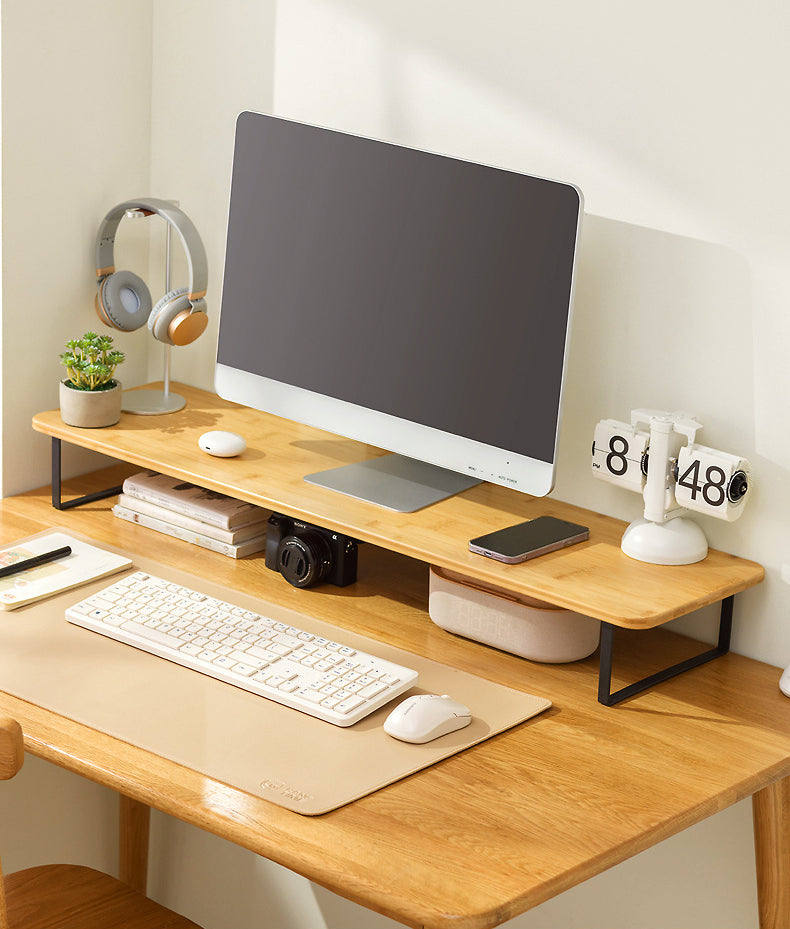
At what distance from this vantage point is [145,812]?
7.67ft

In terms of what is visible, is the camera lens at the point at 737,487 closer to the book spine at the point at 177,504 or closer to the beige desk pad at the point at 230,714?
the beige desk pad at the point at 230,714

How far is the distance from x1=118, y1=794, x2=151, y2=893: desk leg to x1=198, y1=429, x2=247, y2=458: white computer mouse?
2.29 ft

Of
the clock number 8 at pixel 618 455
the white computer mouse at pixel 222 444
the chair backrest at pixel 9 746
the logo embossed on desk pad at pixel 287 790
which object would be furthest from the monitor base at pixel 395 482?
the chair backrest at pixel 9 746

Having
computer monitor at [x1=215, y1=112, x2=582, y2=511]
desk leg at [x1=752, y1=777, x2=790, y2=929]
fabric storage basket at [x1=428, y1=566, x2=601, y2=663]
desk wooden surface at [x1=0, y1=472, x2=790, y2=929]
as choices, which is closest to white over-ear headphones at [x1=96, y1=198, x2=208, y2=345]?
computer monitor at [x1=215, y1=112, x2=582, y2=511]

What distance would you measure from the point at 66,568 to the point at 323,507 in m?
0.36

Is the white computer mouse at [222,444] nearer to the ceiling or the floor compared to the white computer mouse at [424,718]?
nearer to the ceiling

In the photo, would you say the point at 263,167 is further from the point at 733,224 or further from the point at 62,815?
the point at 62,815

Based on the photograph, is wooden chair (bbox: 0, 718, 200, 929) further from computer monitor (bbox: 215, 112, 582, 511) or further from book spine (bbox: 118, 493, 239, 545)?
computer monitor (bbox: 215, 112, 582, 511)

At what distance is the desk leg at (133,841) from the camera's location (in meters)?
2.33

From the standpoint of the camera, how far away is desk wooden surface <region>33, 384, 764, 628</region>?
1.63 meters

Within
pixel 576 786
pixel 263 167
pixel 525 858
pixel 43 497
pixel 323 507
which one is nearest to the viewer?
pixel 525 858

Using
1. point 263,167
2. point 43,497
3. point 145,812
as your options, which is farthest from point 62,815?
point 263,167

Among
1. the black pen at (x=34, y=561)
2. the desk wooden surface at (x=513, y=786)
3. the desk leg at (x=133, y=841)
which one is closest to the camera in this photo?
the desk wooden surface at (x=513, y=786)

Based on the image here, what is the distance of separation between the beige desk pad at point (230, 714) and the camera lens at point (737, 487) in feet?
1.13
